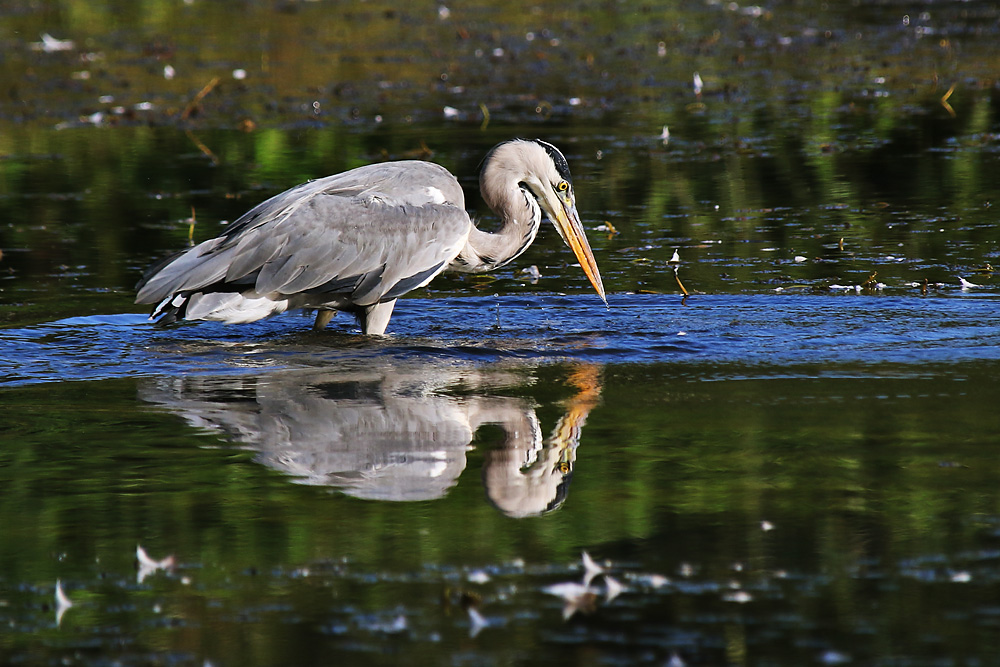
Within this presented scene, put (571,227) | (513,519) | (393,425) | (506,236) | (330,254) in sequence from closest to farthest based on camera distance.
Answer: (513,519)
(393,425)
(330,254)
(506,236)
(571,227)

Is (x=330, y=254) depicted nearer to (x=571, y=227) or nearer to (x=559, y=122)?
(x=571, y=227)

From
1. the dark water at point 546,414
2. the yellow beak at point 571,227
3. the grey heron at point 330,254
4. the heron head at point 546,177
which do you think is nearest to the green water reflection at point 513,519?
the dark water at point 546,414

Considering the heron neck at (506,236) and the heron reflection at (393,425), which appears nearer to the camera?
the heron reflection at (393,425)

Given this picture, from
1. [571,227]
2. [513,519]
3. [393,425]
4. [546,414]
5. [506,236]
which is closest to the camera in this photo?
[513,519]

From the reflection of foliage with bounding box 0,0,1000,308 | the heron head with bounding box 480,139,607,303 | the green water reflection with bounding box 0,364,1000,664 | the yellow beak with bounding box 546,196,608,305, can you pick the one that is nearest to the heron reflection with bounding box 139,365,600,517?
the green water reflection with bounding box 0,364,1000,664

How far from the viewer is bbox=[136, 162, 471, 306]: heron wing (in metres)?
7.67

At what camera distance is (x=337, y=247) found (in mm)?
7777

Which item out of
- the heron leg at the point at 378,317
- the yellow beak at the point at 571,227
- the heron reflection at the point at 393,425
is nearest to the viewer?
the heron reflection at the point at 393,425

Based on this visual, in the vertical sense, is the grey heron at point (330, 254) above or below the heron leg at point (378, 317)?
above

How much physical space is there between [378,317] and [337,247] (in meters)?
0.45

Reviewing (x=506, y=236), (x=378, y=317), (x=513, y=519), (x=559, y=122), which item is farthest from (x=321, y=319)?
(x=559, y=122)

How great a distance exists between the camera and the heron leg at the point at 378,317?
785cm

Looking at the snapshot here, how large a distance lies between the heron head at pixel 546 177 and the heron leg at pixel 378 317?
1055mm

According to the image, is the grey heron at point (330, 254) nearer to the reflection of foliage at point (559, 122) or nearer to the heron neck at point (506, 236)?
the heron neck at point (506, 236)
